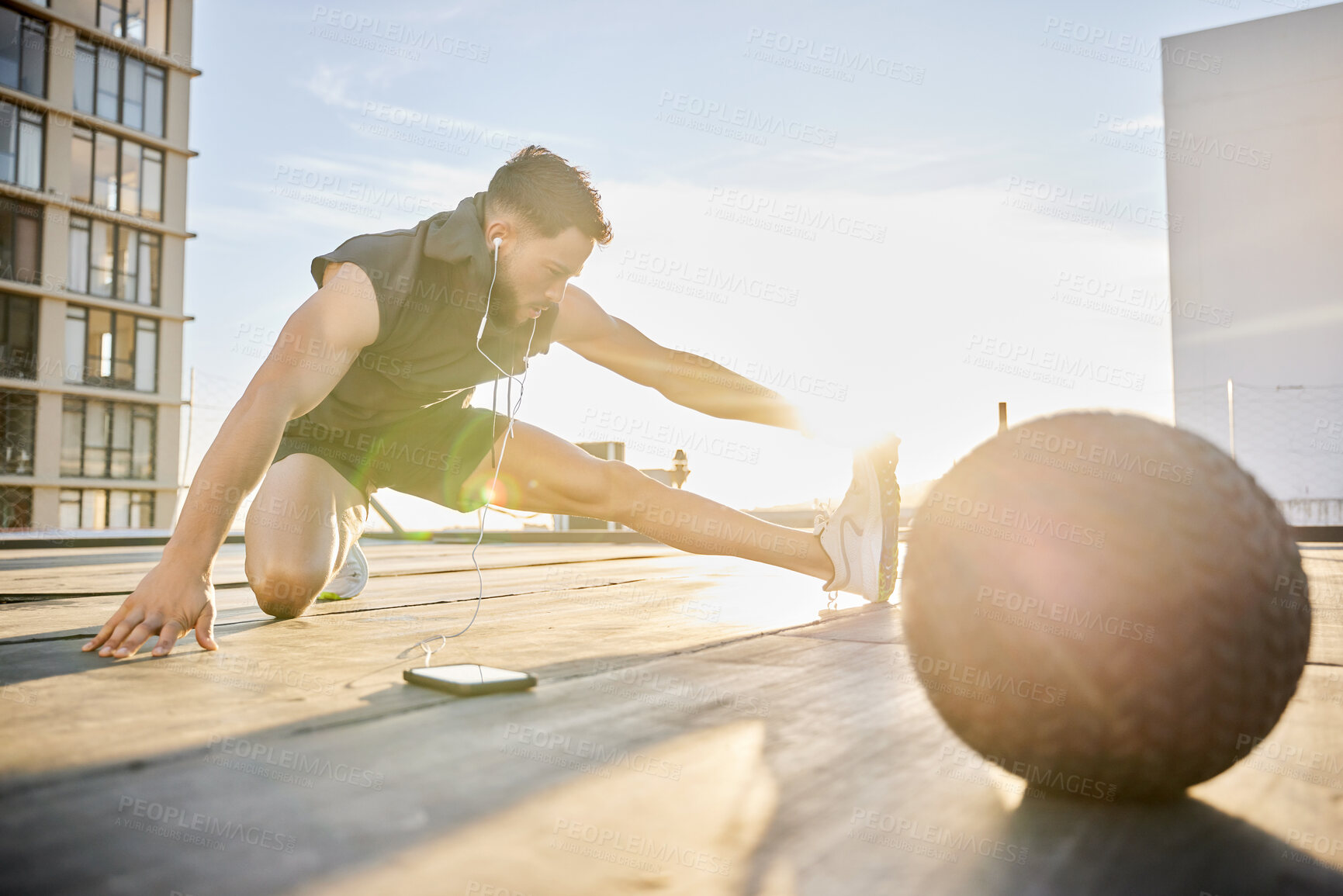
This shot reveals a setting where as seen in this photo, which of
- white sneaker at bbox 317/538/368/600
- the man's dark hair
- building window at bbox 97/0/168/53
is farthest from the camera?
building window at bbox 97/0/168/53

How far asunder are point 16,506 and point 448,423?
20.3 metres

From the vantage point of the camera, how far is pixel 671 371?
2.88 meters

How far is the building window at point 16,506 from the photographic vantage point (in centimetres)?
1816

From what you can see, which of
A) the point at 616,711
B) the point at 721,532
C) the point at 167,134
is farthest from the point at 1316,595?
the point at 167,134

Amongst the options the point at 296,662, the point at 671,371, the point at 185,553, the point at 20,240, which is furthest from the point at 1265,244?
the point at 20,240

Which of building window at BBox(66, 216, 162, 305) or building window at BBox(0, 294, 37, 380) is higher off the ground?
building window at BBox(66, 216, 162, 305)

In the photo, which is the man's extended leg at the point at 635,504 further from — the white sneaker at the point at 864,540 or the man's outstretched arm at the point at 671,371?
the man's outstretched arm at the point at 671,371

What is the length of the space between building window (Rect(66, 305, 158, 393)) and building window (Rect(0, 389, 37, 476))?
0.98 metres

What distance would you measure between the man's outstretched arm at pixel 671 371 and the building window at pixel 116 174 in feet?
70.3

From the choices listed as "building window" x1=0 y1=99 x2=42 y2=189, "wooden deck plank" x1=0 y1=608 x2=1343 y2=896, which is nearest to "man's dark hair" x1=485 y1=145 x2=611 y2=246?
"wooden deck plank" x1=0 y1=608 x2=1343 y2=896

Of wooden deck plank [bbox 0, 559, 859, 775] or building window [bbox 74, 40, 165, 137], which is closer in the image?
wooden deck plank [bbox 0, 559, 859, 775]

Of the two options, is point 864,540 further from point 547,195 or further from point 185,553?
point 185,553

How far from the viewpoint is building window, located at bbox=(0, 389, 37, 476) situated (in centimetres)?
1841

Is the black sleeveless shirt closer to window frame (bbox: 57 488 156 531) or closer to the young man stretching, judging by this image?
the young man stretching
